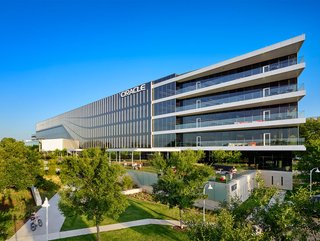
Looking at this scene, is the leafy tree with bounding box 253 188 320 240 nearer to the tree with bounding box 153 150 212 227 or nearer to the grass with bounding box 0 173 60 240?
the tree with bounding box 153 150 212 227

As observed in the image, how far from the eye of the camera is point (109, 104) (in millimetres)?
70250

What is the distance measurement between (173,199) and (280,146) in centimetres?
2138

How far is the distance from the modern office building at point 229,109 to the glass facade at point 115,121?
25 centimetres

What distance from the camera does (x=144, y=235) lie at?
58.0 ft

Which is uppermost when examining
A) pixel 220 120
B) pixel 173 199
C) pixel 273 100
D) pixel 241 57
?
pixel 241 57

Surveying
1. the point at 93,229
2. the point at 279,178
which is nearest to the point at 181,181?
the point at 93,229

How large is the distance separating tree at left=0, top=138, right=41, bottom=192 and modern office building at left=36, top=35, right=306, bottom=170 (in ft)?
84.4

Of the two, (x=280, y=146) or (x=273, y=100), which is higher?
(x=273, y=100)

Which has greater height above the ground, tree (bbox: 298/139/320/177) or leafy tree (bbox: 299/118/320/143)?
leafy tree (bbox: 299/118/320/143)

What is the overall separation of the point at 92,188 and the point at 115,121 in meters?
52.6

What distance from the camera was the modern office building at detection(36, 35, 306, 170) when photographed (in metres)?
34.0

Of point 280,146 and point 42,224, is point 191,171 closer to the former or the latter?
point 42,224

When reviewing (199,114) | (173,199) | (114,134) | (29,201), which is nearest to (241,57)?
(199,114)

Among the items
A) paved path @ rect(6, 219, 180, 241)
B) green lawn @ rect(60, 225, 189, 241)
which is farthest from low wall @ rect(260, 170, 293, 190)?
green lawn @ rect(60, 225, 189, 241)
